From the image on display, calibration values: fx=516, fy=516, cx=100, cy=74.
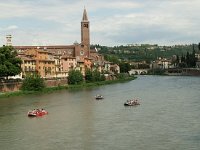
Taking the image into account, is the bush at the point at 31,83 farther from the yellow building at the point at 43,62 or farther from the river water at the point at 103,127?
the river water at the point at 103,127

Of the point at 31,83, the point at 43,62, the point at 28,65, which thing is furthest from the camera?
the point at 43,62

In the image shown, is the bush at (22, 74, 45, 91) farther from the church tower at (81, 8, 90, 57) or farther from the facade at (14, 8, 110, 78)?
the church tower at (81, 8, 90, 57)

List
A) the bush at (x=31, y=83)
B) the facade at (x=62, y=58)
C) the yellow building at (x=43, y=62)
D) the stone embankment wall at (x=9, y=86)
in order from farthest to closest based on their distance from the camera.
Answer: the facade at (x=62, y=58) < the yellow building at (x=43, y=62) < the bush at (x=31, y=83) < the stone embankment wall at (x=9, y=86)

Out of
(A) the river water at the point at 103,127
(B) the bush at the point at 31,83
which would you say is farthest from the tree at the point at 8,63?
(A) the river water at the point at 103,127

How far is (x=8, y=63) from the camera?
50344mm

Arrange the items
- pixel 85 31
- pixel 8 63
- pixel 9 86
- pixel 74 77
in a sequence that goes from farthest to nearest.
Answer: pixel 85 31, pixel 74 77, pixel 9 86, pixel 8 63

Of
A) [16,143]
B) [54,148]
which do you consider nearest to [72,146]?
[54,148]

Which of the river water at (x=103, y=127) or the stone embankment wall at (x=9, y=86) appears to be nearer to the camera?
the river water at (x=103, y=127)

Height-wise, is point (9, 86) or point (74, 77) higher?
point (74, 77)

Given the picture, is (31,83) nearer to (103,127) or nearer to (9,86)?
(9,86)

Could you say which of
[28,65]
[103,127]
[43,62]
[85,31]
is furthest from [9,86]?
[85,31]

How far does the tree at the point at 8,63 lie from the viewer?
1961 inches

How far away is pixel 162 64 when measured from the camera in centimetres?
18350

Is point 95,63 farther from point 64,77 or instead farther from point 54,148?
point 54,148
